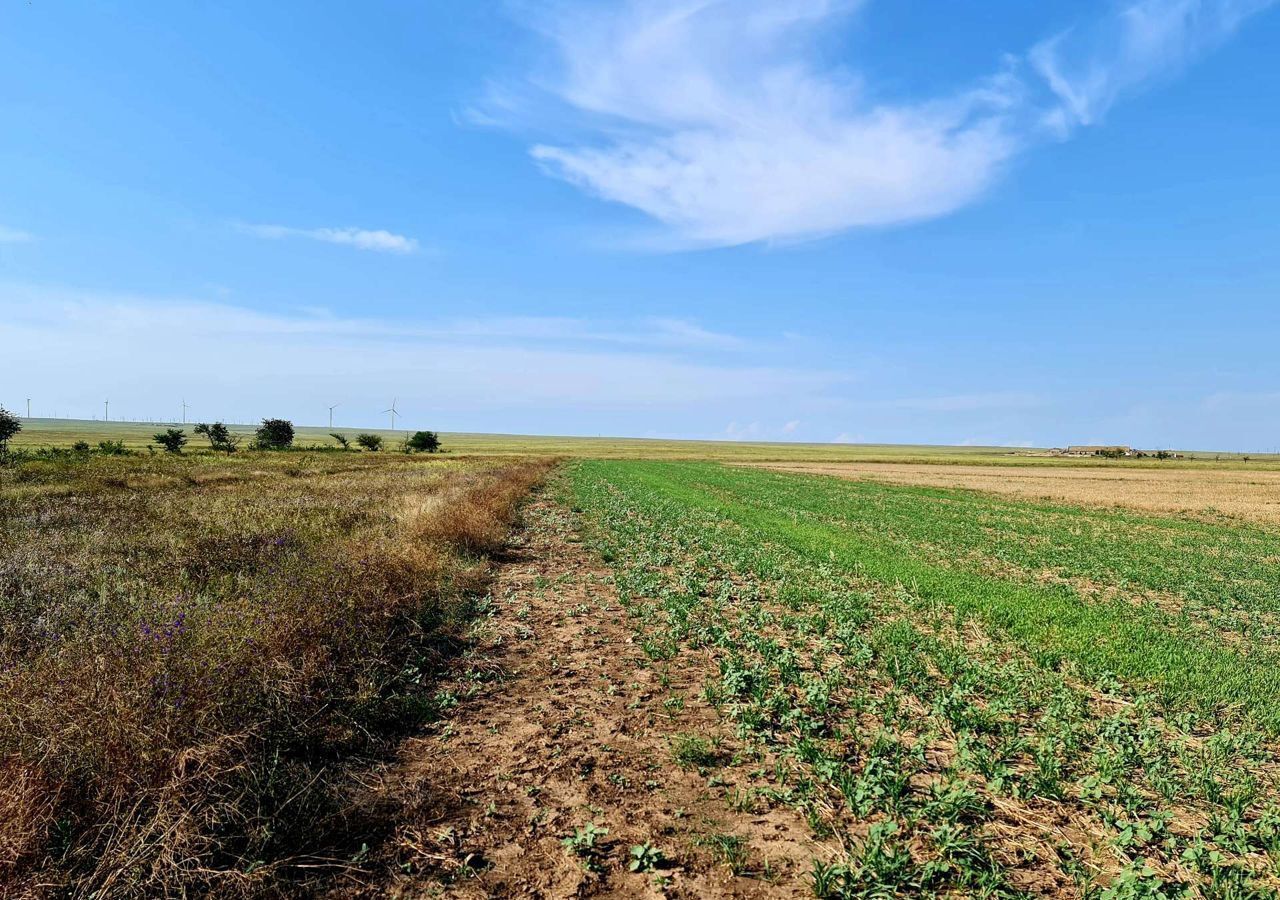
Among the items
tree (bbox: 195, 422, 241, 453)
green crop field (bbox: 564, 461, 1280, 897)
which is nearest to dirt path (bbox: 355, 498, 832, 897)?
green crop field (bbox: 564, 461, 1280, 897)

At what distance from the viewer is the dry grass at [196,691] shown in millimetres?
4102

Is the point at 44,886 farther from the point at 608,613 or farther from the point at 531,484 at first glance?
the point at 531,484

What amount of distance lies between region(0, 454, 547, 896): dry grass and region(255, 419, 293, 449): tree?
8300cm

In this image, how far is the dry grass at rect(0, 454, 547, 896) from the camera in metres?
4.10

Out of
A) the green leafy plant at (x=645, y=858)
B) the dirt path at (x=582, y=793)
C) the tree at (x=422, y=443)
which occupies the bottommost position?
the dirt path at (x=582, y=793)

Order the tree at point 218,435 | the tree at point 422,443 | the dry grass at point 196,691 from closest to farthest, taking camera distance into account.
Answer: the dry grass at point 196,691 → the tree at point 218,435 → the tree at point 422,443

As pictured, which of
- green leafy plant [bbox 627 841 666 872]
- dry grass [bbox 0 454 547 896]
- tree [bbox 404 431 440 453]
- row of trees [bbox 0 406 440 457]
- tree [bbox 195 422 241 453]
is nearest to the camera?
dry grass [bbox 0 454 547 896]

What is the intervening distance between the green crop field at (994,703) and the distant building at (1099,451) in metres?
178

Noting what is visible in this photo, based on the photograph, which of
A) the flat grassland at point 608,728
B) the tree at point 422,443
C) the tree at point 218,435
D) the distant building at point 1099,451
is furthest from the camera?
the distant building at point 1099,451

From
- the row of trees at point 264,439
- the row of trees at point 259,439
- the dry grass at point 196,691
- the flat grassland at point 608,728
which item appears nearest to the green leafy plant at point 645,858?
the flat grassland at point 608,728

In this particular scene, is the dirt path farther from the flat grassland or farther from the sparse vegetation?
the sparse vegetation

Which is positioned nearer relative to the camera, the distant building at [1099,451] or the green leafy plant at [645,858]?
the green leafy plant at [645,858]

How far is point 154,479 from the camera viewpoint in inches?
1299

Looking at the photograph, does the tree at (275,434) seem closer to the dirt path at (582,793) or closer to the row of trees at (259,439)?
the row of trees at (259,439)
